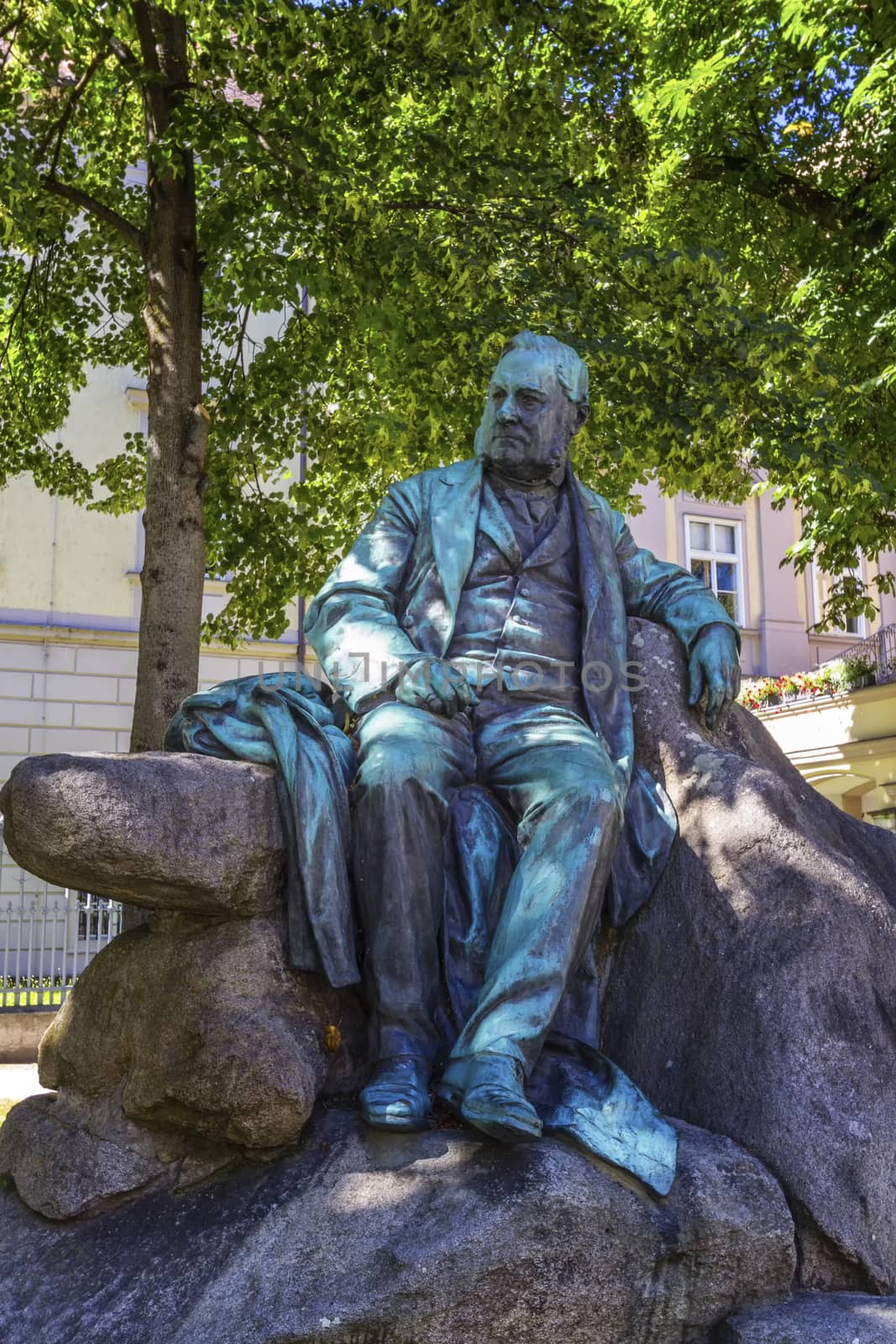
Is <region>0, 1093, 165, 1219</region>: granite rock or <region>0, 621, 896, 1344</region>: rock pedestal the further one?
<region>0, 1093, 165, 1219</region>: granite rock

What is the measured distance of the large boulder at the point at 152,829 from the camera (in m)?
2.81

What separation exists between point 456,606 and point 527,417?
1.87ft

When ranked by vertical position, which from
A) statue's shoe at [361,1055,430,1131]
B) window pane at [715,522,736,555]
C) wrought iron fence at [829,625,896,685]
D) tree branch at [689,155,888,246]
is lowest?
statue's shoe at [361,1055,430,1131]

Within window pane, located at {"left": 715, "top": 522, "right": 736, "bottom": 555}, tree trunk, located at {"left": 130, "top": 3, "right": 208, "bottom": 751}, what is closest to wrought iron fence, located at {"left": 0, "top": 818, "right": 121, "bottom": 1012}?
tree trunk, located at {"left": 130, "top": 3, "right": 208, "bottom": 751}

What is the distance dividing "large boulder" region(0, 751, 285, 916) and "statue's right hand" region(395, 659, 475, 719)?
1.51 ft

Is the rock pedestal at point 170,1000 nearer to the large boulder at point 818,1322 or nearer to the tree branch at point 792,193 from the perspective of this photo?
the large boulder at point 818,1322

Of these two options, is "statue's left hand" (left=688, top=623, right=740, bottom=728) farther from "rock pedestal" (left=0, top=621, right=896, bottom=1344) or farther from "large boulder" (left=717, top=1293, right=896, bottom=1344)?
"large boulder" (left=717, top=1293, right=896, bottom=1344)

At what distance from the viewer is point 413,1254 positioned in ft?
8.45

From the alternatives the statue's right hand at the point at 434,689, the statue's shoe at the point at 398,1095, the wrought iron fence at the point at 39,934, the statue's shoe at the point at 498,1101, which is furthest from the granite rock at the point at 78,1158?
the wrought iron fence at the point at 39,934

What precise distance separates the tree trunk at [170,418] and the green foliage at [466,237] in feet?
0.90

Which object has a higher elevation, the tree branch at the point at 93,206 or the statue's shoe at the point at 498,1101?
the tree branch at the point at 93,206

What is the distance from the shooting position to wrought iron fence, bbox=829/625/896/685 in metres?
18.1

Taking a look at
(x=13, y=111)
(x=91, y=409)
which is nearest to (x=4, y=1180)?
Answer: (x=13, y=111)

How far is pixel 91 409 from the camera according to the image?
60.1 ft
